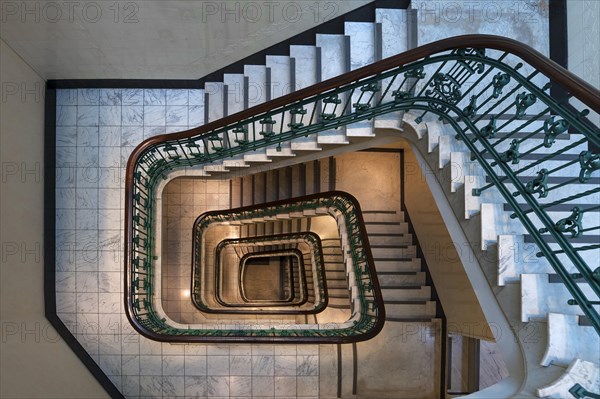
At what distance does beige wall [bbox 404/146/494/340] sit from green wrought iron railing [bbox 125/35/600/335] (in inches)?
48.3

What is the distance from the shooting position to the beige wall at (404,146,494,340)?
214 inches

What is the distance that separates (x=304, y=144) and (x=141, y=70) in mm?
2477

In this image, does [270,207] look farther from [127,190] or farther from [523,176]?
[523,176]

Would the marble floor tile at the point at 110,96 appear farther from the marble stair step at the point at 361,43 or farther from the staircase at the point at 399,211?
the marble stair step at the point at 361,43

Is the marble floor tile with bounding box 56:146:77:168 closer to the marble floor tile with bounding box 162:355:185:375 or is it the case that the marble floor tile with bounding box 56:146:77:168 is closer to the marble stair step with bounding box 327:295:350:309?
the marble floor tile with bounding box 162:355:185:375

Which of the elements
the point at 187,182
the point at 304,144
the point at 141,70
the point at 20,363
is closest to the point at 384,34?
the point at 304,144

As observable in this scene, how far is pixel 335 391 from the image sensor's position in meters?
5.45

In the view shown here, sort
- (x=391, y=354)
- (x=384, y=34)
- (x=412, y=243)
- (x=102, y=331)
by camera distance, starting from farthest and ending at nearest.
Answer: (x=412, y=243) → (x=391, y=354) → (x=102, y=331) → (x=384, y=34)

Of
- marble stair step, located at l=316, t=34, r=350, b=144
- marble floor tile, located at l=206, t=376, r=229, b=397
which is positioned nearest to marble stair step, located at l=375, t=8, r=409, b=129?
marble stair step, located at l=316, t=34, r=350, b=144

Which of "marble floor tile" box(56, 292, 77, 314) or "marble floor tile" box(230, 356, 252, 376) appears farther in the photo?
"marble floor tile" box(56, 292, 77, 314)

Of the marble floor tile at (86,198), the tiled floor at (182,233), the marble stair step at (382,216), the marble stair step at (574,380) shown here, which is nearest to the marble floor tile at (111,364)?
the marble floor tile at (86,198)

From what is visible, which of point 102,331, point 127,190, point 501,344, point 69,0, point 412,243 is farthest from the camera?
point 412,243

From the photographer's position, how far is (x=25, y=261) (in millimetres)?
5328

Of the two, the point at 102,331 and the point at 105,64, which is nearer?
the point at 105,64
